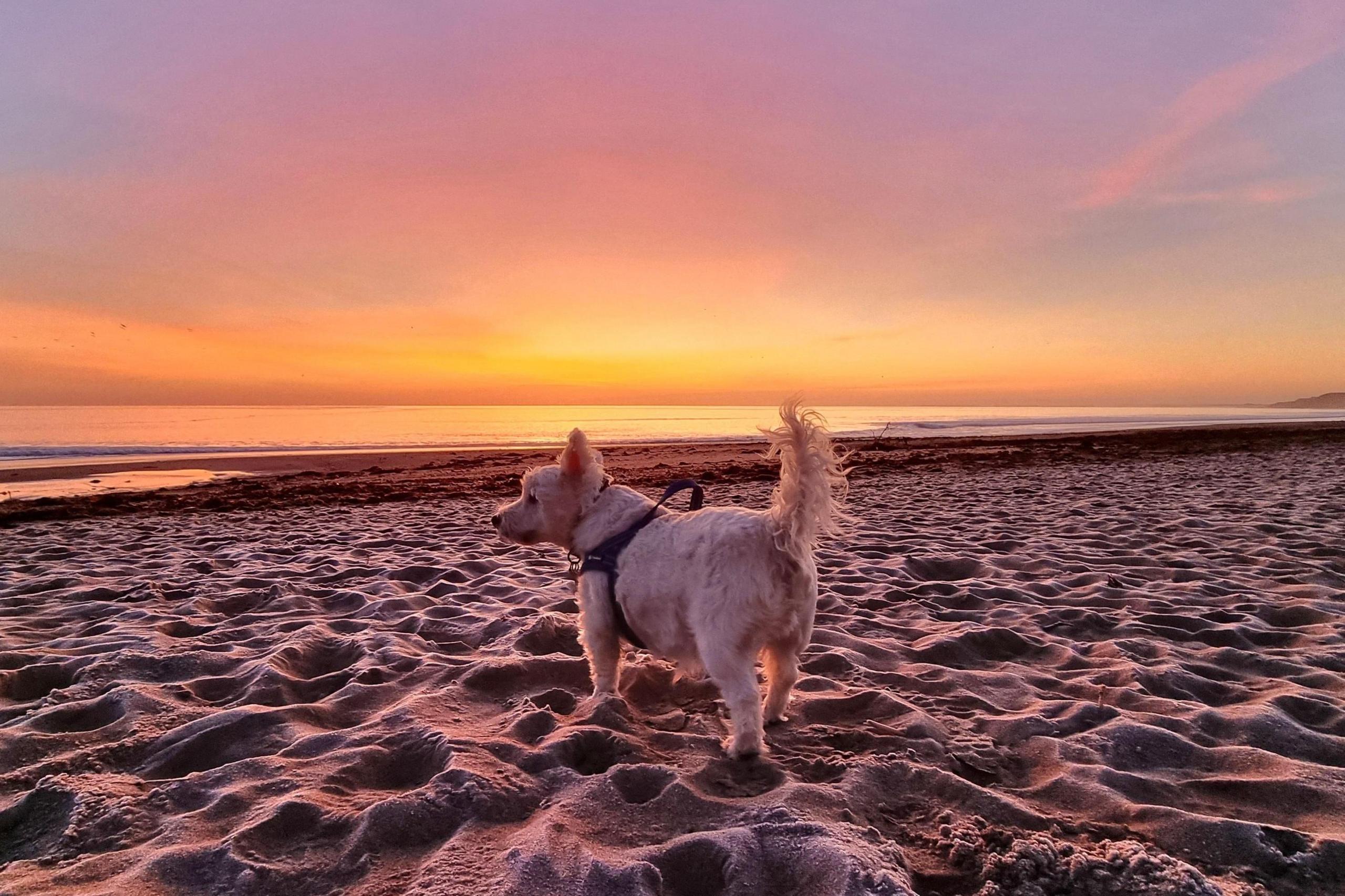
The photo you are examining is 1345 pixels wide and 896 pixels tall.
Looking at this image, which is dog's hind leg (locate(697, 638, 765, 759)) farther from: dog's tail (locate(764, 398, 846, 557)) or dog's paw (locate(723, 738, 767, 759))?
dog's tail (locate(764, 398, 846, 557))

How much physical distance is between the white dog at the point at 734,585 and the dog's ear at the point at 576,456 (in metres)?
0.03

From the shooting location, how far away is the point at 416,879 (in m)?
2.30

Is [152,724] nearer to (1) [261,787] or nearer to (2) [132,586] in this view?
(1) [261,787]

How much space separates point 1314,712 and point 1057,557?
3.63 m

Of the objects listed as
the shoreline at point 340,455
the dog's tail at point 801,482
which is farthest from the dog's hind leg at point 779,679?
the shoreline at point 340,455

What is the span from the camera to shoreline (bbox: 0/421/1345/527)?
12406 millimetres

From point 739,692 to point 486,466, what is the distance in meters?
17.2

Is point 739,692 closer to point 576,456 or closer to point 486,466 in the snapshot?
point 576,456

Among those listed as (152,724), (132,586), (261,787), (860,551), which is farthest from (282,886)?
(860,551)

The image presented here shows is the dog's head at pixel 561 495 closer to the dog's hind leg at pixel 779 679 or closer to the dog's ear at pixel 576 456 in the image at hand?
the dog's ear at pixel 576 456

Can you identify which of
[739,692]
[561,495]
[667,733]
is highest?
[561,495]

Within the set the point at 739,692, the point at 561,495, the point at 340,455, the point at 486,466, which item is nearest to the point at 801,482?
the point at 739,692

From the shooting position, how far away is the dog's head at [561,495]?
14.4ft

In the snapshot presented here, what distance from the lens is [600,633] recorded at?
401cm
